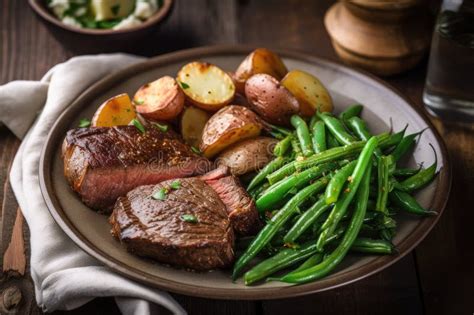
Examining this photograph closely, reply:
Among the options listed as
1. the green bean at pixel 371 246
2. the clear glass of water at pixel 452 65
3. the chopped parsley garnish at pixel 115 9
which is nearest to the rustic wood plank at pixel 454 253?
the clear glass of water at pixel 452 65

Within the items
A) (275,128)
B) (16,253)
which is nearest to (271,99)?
(275,128)

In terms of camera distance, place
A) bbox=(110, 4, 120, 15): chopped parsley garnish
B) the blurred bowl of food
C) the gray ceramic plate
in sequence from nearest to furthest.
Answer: the gray ceramic plate < the blurred bowl of food < bbox=(110, 4, 120, 15): chopped parsley garnish

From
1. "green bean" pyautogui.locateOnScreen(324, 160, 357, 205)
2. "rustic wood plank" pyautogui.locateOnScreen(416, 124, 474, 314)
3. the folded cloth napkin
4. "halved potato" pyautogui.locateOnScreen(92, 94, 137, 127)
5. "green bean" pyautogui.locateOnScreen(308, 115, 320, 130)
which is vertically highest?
"green bean" pyautogui.locateOnScreen(324, 160, 357, 205)

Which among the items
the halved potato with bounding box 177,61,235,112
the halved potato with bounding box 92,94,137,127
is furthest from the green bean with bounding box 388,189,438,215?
the halved potato with bounding box 92,94,137,127

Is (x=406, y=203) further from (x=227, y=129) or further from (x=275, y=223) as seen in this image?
(x=227, y=129)

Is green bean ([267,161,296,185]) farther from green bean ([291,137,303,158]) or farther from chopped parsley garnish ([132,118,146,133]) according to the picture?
chopped parsley garnish ([132,118,146,133])

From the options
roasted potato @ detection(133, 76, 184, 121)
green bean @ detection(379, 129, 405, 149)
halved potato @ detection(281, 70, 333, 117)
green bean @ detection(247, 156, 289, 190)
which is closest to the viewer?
green bean @ detection(247, 156, 289, 190)
